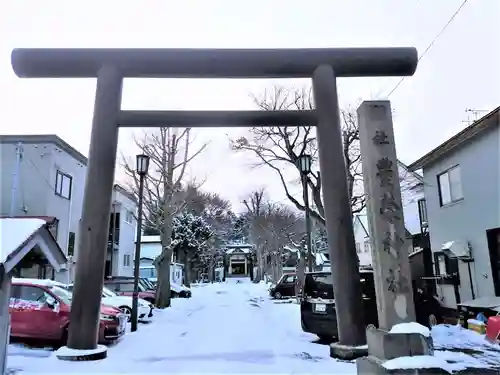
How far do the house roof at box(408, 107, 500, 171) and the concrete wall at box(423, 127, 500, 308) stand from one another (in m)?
0.18

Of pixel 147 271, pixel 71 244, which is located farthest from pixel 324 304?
pixel 147 271

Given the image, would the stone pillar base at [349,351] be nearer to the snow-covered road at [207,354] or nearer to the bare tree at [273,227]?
the snow-covered road at [207,354]

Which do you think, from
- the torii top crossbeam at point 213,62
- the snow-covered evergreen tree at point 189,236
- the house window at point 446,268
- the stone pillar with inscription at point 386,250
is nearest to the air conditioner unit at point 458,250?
the house window at point 446,268

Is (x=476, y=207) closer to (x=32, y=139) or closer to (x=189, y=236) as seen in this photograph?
(x=32, y=139)

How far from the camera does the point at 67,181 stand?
21922mm

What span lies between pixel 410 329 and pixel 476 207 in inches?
388

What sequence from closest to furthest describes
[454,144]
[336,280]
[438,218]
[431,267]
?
[336,280] < [454,144] < [438,218] < [431,267]

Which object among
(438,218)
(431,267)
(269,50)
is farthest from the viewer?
(431,267)

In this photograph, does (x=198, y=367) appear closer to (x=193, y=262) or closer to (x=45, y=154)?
(x=45, y=154)

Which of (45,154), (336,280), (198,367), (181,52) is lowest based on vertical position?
(198,367)

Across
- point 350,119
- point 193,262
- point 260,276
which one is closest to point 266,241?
point 193,262

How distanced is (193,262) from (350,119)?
1223 inches

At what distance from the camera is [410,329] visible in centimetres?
546

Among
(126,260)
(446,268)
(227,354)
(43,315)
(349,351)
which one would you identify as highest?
(126,260)
